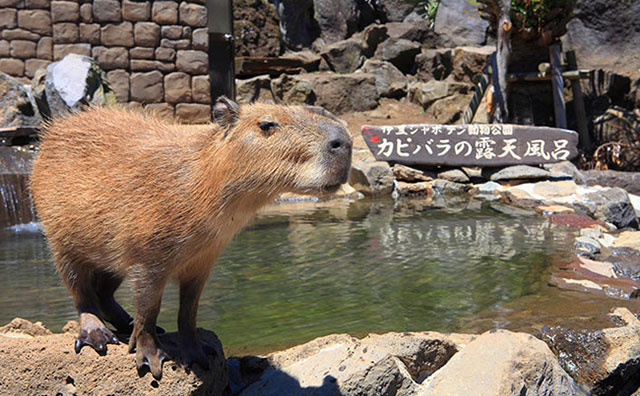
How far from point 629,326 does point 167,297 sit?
3.07m

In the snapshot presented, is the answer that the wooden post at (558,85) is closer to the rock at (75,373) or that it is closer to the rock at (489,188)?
the rock at (489,188)

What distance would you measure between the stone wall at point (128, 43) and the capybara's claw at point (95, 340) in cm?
804

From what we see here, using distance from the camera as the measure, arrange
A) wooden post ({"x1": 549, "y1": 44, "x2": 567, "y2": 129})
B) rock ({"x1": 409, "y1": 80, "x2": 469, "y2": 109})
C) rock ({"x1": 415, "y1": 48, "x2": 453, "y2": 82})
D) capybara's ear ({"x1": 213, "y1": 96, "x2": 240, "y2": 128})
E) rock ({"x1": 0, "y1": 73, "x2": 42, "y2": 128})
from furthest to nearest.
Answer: rock ({"x1": 415, "y1": 48, "x2": 453, "y2": 82}) → rock ({"x1": 409, "y1": 80, "x2": 469, "y2": 109}) → wooden post ({"x1": 549, "y1": 44, "x2": 567, "y2": 129}) → rock ({"x1": 0, "y1": 73, "x2": 42, "y2": 128}) → capybara's ear ({"x1": 213, "y1": 96, "x2": 240, "y2": 128})

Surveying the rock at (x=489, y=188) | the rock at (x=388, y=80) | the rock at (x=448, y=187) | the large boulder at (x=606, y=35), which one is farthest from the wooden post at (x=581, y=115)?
the rock at (x=388, y=80)

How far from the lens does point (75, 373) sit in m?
2.38

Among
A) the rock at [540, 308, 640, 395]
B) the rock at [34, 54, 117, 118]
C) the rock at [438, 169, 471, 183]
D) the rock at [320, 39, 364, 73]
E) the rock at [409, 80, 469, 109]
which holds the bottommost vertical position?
the rock at [438, 169, 471, 183]

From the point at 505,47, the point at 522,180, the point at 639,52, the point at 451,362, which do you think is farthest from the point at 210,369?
the point at 639,52

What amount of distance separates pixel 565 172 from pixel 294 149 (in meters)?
8.87

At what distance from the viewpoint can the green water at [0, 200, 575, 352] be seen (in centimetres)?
409

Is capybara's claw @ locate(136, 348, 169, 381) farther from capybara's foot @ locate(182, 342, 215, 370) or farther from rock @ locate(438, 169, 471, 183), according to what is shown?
rock @ locate(438, 169, 471, 183)

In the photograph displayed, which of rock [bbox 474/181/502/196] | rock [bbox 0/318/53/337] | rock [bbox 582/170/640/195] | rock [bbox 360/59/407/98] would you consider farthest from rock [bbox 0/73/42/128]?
rock [bbox 360/59/407/98]

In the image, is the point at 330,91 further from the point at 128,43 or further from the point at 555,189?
the point at 555,189

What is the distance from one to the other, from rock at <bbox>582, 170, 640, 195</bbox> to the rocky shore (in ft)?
22.0

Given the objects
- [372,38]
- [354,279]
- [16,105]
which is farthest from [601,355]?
[372,38]
